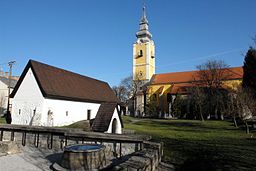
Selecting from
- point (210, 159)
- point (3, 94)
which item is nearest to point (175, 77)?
point (3, 94)

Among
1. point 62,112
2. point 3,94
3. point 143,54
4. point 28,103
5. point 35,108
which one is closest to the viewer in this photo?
point 35,108

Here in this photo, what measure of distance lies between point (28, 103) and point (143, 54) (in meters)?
47.5

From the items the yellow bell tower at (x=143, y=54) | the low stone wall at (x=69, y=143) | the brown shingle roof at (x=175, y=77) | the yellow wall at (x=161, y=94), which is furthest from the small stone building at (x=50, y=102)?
the yellow bell tower at (x=143, y=54)

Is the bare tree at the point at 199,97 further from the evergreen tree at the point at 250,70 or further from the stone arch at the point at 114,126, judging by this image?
the stone arch at the point at 114,126

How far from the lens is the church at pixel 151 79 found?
2158 inches

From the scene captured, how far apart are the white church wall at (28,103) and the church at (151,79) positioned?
38389mm

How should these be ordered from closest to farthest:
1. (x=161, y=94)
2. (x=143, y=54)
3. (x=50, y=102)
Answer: (x=50, y=102)
(x=161, y=94)
(x=143, y=54)

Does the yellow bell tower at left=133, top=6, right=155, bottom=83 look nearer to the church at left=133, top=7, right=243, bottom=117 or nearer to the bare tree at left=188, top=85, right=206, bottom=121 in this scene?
the church at left=133, top=7, right=243, bottom=117

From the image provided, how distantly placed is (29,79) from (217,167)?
19.1 metres

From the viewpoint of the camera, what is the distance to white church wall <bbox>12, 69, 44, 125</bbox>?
19922 mm

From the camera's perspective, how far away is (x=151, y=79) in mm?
63469

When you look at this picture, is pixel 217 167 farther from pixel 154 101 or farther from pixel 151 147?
pixel 154 101

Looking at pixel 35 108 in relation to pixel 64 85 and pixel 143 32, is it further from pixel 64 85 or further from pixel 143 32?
pixel 143 32

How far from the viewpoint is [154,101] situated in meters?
57.4
